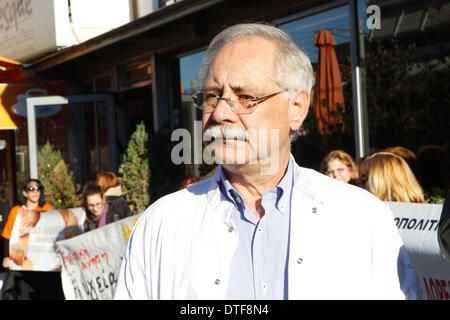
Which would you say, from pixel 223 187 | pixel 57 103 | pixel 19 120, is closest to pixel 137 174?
pixel 57 103

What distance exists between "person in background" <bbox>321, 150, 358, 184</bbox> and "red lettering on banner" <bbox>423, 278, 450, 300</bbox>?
2.51 meters

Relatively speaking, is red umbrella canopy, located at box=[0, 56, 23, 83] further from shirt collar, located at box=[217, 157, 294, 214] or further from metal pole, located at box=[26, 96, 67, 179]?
shirt collar, located at box=[217, 157, 294, 214]

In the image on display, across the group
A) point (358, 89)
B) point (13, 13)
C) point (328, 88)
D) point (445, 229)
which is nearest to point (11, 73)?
point (13, 13)

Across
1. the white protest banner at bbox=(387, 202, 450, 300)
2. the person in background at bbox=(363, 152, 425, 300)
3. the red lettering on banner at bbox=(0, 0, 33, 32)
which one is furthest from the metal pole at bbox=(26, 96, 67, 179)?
the white protest banner at bbox=(387, 202, 450, 300)

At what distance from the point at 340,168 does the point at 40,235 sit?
3.00 m

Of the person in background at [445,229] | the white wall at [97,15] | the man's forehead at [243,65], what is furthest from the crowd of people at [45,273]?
the white wall at [97,15]

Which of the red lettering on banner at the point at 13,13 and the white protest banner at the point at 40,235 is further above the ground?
the red lettering on banner at the point at 13,13

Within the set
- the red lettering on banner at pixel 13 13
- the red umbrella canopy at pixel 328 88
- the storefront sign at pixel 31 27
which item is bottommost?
the red umbrella canopy at pixel 328 88

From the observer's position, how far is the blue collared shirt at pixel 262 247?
1.89m

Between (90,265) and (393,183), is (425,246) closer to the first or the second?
(393,183)

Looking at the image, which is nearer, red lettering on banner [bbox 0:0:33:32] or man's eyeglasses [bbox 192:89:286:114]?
man's eyeglasses [bbox 192:89:286:114]

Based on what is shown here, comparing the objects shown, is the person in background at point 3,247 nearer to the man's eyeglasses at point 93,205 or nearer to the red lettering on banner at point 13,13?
the man's eyeglasses at point 93,205

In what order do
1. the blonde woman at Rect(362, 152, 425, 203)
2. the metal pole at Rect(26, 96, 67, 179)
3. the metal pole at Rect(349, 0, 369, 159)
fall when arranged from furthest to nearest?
the metal pole at Rect(26, 96, 67, 179)
the metal pole at Rect(349, 0, 369, 159)
the blonde woman at Rect(362, 152, 425, 203)

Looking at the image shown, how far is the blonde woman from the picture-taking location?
4.44 metres
